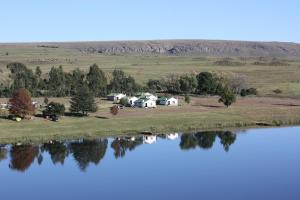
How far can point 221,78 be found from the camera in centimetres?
12456

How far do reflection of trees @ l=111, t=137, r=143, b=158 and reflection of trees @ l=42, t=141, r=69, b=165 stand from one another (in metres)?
5.12

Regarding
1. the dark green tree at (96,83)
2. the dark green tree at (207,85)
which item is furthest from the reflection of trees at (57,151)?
the dark green tree at (207,85)

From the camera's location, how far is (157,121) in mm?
75312

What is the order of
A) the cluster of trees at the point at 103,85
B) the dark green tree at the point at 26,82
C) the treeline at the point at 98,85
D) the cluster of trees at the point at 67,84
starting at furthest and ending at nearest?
the treeline at the point at 98,85, the cluster of trees at the point at 67,84, the cluster of trees at the point at 103,85, the dark green tree at the point at 26,82

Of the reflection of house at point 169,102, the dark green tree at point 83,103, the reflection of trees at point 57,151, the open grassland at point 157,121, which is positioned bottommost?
the reflection of trees at point 57,151

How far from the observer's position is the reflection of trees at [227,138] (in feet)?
213

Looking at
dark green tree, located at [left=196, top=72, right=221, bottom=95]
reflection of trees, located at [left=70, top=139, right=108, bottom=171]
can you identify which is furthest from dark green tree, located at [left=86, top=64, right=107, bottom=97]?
reflection of trees, located at [left=70, top=139, right=108, bottom=171]

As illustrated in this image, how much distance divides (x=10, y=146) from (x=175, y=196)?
24.5 metres

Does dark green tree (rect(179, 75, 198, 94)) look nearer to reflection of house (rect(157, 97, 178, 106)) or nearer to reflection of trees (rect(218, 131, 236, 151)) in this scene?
reflection of house (rect(157, 97, 178, 106))

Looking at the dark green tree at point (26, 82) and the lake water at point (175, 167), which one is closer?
the lake water at point (175, 167)

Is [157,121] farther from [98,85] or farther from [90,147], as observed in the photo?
[98,85]

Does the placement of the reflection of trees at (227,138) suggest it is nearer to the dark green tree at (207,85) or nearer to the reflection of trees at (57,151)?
the reflection of trees at (57,151)

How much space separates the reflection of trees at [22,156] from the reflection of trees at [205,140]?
15599mm

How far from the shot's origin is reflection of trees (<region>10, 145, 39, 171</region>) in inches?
2078
